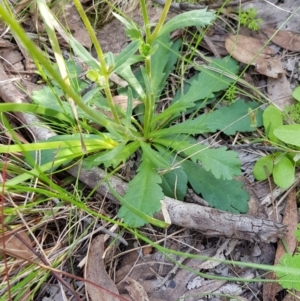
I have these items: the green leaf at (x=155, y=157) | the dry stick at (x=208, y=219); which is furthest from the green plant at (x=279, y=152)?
the green leaf at (x=155, y=157)

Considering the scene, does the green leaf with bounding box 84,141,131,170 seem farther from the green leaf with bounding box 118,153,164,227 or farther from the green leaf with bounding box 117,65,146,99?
the green leaf with bounding box 117,65,146,99

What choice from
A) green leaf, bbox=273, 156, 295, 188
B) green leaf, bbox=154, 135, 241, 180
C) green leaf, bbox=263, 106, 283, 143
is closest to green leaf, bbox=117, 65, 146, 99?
green leaf, bbox=154, 135, 241, 180

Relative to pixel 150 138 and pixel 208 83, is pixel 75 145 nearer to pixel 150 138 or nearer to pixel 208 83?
pixel 150 138

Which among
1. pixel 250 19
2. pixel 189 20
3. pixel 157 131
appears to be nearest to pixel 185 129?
pixel 157 131

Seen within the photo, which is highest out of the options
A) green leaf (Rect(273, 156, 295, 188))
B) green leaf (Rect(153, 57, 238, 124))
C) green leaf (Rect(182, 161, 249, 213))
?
green leaf (Rect(153, 57, 238, 124))

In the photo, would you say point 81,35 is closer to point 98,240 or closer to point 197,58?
point 197,58

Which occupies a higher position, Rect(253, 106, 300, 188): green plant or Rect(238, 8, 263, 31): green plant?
Rect(238, 8, 263, 31): green plant

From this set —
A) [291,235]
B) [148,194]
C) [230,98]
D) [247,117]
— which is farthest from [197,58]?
[291,235]
